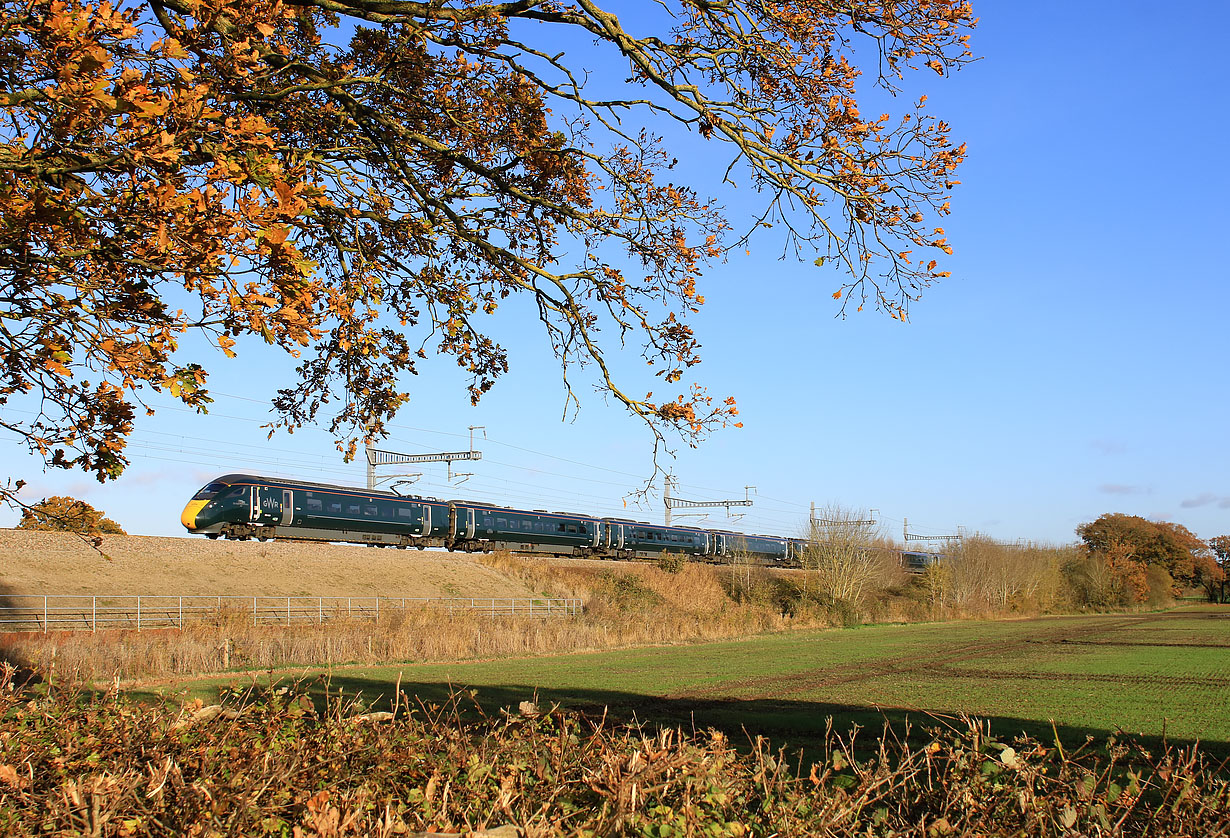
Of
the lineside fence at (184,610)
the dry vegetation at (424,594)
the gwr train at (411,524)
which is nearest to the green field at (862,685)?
the dry vegetation at (424,594)

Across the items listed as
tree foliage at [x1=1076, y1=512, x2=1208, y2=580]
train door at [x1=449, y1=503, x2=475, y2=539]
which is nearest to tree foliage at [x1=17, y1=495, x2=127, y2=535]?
train door at [x1=449, y1=503, x2=475, y2=539]

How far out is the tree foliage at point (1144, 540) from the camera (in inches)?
3861

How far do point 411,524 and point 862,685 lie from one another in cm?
2710

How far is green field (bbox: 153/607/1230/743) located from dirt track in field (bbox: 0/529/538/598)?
12.8 m

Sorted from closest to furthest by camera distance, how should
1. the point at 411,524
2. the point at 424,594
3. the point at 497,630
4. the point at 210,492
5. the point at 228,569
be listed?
the point at 497,630, the point at 228,569, the point at 210,492, the point at 424,594, the point at 411,524

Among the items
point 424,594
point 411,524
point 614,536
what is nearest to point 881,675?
point 424,594

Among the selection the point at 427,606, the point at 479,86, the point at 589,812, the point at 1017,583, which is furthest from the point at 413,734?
the point at 1017,583

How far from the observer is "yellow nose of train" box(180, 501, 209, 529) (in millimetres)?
34625

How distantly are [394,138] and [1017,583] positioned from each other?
257ft

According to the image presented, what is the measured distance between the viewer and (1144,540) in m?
98.6

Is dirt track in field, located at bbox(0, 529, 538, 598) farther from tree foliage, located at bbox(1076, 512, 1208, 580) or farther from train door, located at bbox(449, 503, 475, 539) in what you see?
tree foliage, located at bbox(1076, 512, 1208, 580)

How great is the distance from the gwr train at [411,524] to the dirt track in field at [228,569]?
74cm

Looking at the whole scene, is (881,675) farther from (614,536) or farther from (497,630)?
(614,536)

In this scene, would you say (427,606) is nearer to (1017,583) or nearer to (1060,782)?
(1060,782)
